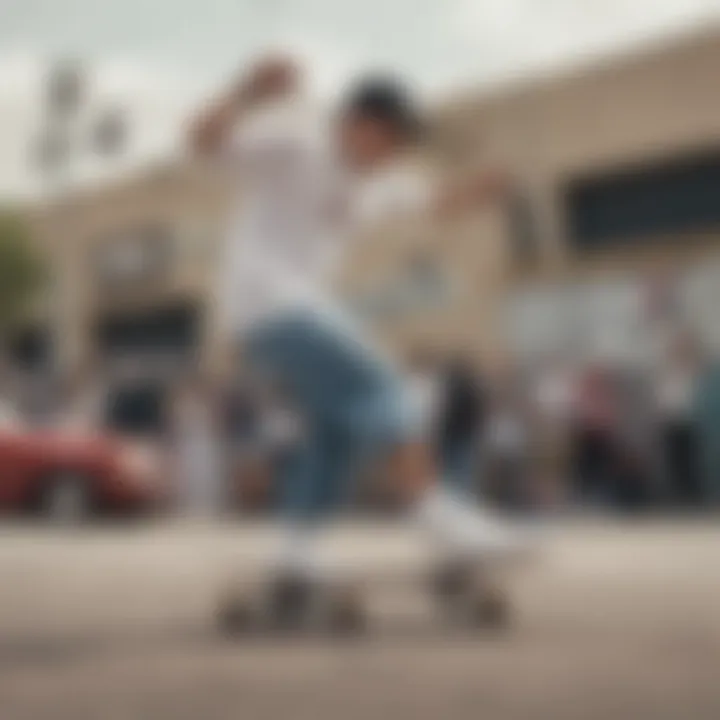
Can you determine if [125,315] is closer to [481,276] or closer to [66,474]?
[66,474]

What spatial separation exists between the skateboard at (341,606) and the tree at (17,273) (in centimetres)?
182

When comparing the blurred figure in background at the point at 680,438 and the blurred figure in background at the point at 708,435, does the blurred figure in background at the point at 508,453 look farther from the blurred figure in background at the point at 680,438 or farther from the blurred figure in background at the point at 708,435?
the blurred figure in background at the point at 708,435

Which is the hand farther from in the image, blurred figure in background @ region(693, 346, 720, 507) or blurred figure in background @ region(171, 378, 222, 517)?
blurred figure in background @ region(693, 346, 720, 507)

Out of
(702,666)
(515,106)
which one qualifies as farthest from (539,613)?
(515,106)

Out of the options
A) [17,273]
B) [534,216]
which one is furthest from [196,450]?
[534,216]

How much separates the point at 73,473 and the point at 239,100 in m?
4.55

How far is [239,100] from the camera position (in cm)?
319

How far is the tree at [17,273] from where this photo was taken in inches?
202

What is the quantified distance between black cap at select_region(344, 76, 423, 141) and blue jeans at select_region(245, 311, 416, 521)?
362 mm

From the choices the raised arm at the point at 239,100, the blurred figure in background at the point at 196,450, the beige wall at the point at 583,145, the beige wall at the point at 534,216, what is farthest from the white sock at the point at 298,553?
the beige wall at the point at 583,145

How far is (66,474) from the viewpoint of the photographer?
7.41 meters

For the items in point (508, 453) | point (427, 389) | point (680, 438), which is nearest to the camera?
point (427, 389)

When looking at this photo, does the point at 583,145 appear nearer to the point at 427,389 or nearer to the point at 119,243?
the point at 119,243

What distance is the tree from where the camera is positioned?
5.12 metres
